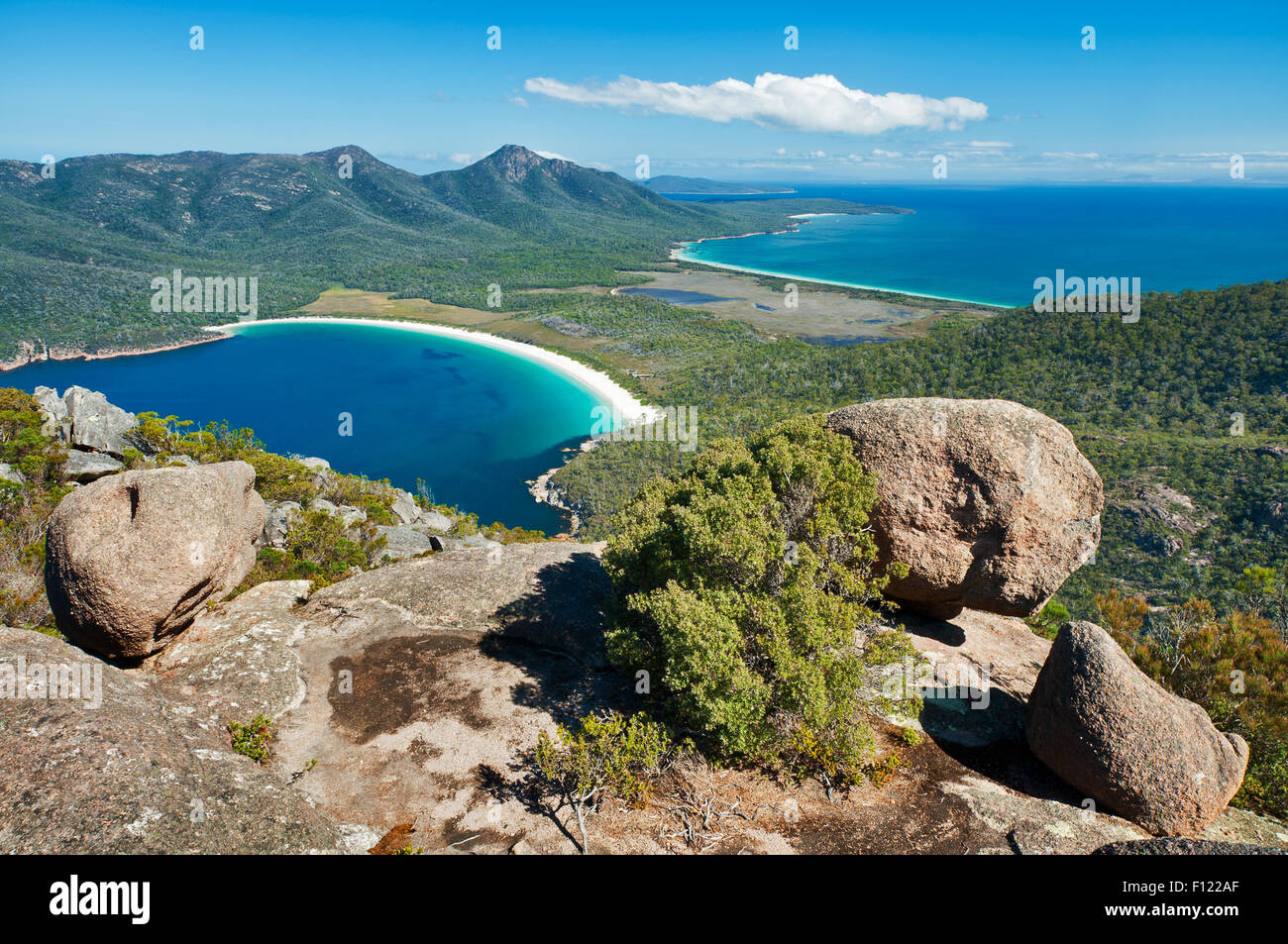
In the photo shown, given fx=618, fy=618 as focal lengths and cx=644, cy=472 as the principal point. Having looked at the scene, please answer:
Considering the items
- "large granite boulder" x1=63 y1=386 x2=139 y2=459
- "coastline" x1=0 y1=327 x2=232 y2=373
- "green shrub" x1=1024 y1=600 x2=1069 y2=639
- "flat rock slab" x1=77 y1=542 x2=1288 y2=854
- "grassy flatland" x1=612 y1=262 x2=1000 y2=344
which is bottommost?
"green shrub" x1=1024 y1=600 x2=1069 y2=639

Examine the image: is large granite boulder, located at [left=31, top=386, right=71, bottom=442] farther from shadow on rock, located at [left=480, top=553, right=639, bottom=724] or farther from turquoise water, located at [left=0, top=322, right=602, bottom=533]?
turquoise water, located at [left=0, top=322, right=602, bottom=533]

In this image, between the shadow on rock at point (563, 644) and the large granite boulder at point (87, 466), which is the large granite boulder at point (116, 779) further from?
the large granite boulder at point (87, 466)

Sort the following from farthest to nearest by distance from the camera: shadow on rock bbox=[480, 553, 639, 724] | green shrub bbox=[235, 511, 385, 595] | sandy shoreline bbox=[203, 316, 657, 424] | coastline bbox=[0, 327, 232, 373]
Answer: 1. coastline bbox=[0, 327, 232, 373]
2. sandy shoreline bbox=[203, 316, 657, 424]
3. green shrub bbox=[235, 511, 385, 595]
4. shadow on rock bbox=[480, 553, 639, 724]

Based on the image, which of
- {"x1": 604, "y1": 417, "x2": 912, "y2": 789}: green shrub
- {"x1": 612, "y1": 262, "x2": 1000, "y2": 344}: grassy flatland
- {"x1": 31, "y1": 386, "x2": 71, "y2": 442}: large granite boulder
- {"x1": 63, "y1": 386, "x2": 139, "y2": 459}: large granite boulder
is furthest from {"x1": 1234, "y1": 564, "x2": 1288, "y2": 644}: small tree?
{"x1": 612, "y1": 262, "x2": 1000, "y2": 344}: grassy flatland

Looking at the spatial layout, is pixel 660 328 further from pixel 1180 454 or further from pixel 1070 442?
pixel 1070 442

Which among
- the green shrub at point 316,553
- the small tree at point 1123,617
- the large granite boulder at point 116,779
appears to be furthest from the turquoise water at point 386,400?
the large granite boulder at point 116,779
